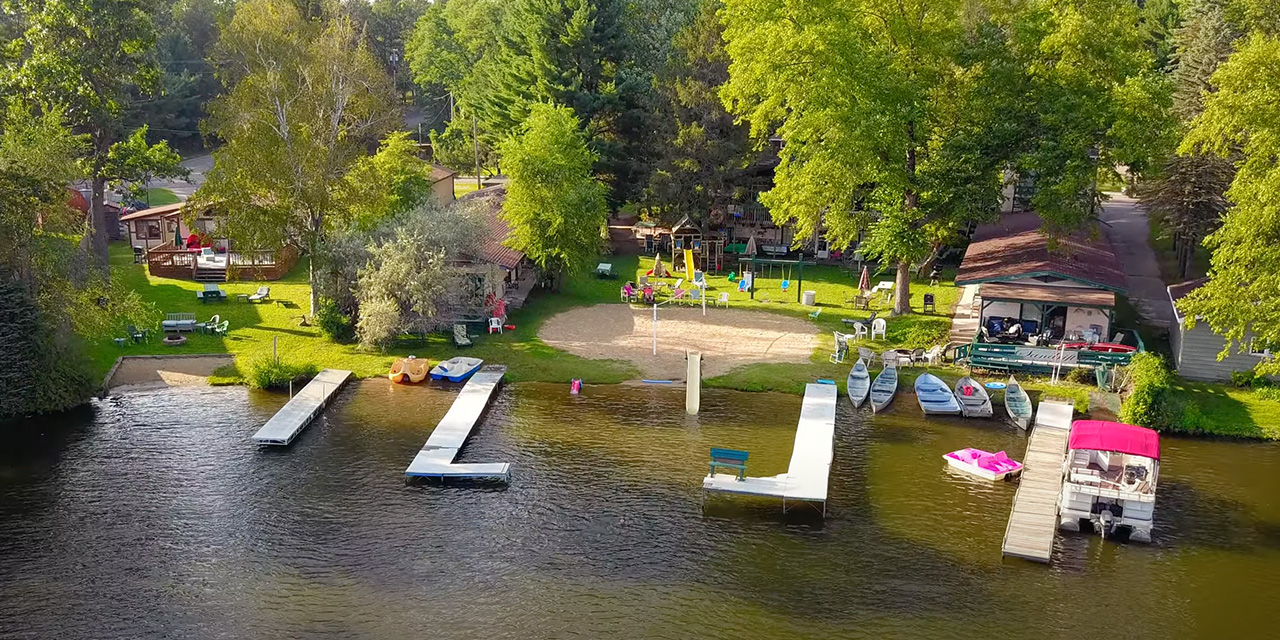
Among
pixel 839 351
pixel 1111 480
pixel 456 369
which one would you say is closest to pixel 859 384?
pixel 839 351

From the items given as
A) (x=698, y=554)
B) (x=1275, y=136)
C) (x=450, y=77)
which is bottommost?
(x=698, y=554)

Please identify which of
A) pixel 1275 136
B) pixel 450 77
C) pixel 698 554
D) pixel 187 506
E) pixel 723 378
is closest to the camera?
pixel 698 554

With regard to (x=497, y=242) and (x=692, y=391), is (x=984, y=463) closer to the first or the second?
(x=692, y=391)

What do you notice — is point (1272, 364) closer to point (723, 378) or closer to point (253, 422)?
point (723, 378)

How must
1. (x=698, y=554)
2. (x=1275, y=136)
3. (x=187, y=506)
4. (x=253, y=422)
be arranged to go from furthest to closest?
(x=253, y=422), (x=1275, y=136), (x=187, y=506), (x=698, y=554)

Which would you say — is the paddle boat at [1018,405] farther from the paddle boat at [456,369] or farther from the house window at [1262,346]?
the paddle boat at [456,369]

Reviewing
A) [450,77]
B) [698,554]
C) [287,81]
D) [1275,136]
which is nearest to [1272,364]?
[1275,136]

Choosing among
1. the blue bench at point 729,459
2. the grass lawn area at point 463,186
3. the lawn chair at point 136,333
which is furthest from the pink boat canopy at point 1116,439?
the grass lawn area at point 463,186

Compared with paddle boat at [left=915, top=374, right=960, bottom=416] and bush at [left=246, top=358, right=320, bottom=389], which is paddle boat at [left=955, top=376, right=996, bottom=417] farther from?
bush at [left=246, top=358, right=320, bottom=389]
